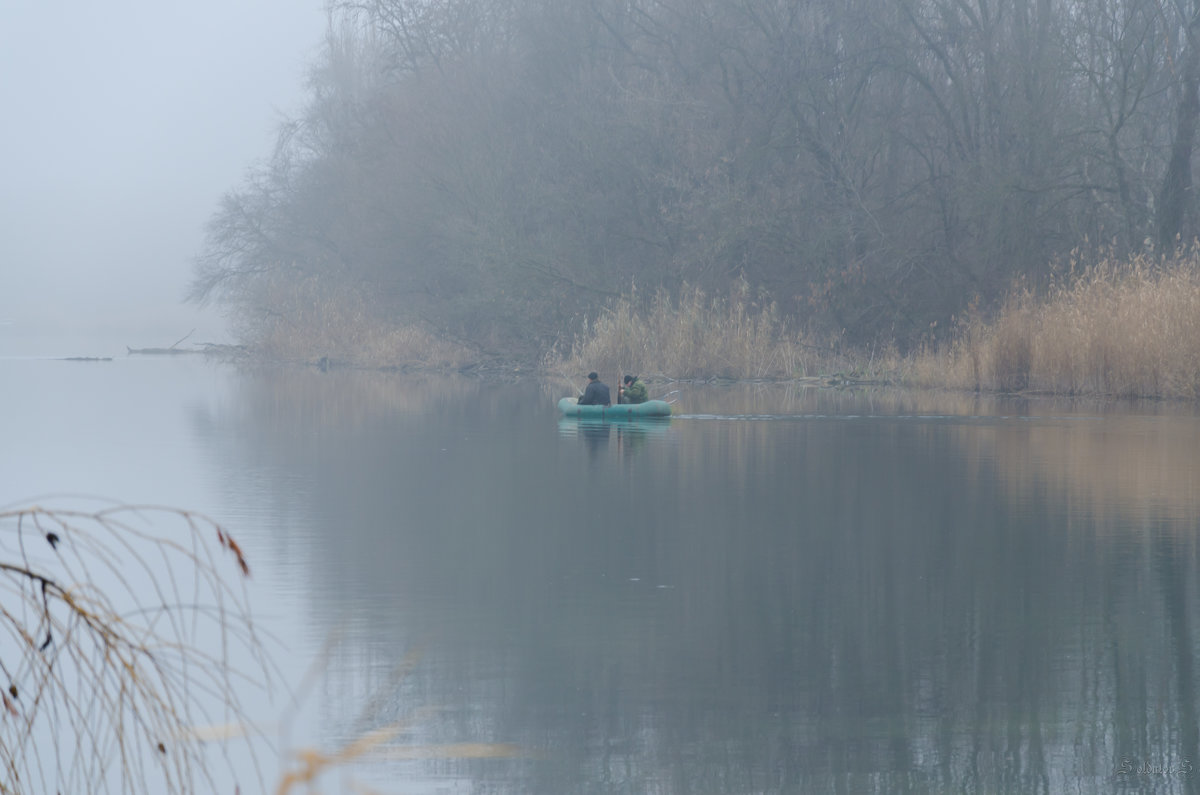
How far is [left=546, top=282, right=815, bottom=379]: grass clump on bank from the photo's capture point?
3309 cm

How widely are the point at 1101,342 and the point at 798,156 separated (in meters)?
11.1

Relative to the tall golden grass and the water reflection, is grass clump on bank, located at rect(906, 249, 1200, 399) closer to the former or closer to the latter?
the water reflection

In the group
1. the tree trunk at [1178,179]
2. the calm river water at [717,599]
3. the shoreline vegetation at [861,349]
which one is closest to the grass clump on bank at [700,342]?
the shoreline vegetation at [861,349]

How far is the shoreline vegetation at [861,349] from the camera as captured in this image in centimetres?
2405

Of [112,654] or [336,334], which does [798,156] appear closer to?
[336,334]

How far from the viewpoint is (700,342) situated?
33312 millimetres

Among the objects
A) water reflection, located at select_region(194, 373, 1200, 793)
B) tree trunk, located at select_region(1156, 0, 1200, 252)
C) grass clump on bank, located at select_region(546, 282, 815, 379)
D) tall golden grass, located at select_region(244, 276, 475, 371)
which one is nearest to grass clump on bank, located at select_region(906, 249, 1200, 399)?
tree trunk, located at select_region(1156, 0, 1200, 252)

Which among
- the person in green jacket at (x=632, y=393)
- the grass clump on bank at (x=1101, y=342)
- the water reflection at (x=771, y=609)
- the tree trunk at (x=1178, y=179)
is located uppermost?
the tree trunk at (x=1178, y=179)

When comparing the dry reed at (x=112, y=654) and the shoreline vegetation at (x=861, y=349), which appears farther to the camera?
the shoreline vegetation at (x=861, y=349)

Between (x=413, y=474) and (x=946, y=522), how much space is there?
18.9ft

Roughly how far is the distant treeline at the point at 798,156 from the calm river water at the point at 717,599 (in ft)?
42.8

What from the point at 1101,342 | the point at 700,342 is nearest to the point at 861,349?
the point at 700,342

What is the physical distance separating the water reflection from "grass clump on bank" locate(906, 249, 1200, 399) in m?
6.70

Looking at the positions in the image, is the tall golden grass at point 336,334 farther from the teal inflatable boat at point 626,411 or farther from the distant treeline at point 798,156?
the teal inflatable boat at point 626,411
